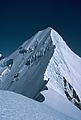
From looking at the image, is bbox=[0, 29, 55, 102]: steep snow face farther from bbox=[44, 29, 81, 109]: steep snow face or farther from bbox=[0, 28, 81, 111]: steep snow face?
bbox=[44, 29, 81, 109]: steep snow face

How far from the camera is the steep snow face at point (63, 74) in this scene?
2564 inches

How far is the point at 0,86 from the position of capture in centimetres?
9044

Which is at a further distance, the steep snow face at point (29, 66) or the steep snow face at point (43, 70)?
the steep snow face at point (29, 66)

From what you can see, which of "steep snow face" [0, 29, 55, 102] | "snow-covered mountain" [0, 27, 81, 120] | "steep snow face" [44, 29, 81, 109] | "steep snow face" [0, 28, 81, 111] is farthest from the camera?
"steep snow face" [0, 29, 55, 102]

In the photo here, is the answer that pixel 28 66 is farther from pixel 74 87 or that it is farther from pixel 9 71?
pixel 74 87

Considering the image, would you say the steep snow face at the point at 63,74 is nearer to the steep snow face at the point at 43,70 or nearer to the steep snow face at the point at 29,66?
the steep snow face at the point at 43,70

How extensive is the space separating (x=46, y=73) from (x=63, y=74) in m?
10.8

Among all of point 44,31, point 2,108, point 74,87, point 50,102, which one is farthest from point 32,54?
point 2,108

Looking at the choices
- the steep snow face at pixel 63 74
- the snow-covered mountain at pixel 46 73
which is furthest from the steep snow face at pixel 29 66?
the steep snow face at pixel 63 74

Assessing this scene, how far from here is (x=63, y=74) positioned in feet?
247

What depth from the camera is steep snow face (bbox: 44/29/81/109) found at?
2564 inches

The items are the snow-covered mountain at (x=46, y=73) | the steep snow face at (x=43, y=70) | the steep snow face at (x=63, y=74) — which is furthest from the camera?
the steep snow face at (x=63, y=74)

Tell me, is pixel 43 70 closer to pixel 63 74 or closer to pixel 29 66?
pixel 63 74

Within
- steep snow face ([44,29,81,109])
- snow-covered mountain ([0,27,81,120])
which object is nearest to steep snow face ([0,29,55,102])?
snow-covered mountain ([0,27,81,120])
